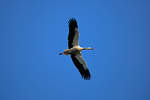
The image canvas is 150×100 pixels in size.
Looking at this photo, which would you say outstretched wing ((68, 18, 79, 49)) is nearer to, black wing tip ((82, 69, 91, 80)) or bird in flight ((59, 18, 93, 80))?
bird in flight ((59, 18, 93, 80))

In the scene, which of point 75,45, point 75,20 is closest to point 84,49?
point 75,45

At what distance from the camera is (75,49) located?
22.0 meters

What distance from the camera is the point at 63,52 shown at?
21.9 meters

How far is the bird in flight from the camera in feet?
70.5

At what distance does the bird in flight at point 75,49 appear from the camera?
846 inches

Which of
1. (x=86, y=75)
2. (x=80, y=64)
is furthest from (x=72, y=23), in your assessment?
(x=86, y=75)

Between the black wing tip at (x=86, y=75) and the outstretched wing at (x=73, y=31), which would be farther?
the black wing tip at (x=86, y=75)

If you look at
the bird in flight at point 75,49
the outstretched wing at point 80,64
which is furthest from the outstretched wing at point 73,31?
the outstretched wing at point 80,64

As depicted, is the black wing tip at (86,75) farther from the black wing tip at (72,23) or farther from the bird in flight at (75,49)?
the black wing tip at (72,23)

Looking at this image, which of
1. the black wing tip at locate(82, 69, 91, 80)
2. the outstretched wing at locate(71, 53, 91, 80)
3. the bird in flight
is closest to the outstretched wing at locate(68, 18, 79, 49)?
the bird in flight

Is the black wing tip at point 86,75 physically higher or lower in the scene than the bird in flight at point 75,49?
lower

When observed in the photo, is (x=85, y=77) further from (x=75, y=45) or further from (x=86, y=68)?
(x=75, y=45)

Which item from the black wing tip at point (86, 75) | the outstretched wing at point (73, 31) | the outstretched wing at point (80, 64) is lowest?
the black wing tip at point (86, 75)

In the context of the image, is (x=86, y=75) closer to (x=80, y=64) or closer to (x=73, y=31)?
(x=80, y=64)
